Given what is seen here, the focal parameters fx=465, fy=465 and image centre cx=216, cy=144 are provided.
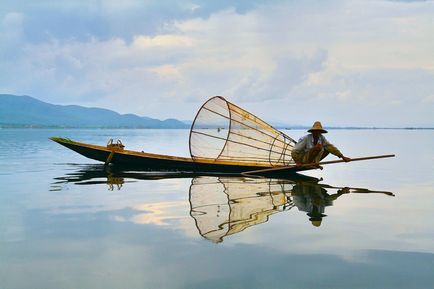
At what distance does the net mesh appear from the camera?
14.7 metres

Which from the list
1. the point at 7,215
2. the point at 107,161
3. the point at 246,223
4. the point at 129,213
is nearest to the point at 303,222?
the point at 246,223

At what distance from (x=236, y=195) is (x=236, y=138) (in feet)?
14.0

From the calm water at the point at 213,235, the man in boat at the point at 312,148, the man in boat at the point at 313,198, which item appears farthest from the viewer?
the man in boat at the point at 312,148

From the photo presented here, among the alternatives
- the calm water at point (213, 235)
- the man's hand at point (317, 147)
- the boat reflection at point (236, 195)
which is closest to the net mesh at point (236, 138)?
the boat reflection at point (236, 195)

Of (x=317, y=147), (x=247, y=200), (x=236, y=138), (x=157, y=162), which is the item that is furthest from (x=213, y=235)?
(x=157, y=162)

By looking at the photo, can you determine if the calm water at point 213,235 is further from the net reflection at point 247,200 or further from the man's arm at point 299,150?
the man's arm at point 299,150

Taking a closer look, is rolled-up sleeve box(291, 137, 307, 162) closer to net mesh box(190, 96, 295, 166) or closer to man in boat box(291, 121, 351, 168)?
man in boat box(291, 121, 351, 168)

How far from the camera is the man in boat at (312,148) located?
1327cm

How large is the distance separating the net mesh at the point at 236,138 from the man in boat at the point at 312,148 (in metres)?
1.12

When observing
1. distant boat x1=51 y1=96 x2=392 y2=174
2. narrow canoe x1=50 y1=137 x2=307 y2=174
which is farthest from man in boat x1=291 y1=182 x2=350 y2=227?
narrow canoe x1=50 y1=137 x2=307 y2=174

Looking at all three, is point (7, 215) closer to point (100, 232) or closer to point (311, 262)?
point (100, 232)

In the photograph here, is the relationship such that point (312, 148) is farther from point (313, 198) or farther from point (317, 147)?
point (313, 198)

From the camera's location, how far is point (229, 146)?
15.4 meters

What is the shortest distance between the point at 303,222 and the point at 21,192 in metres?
7.23
